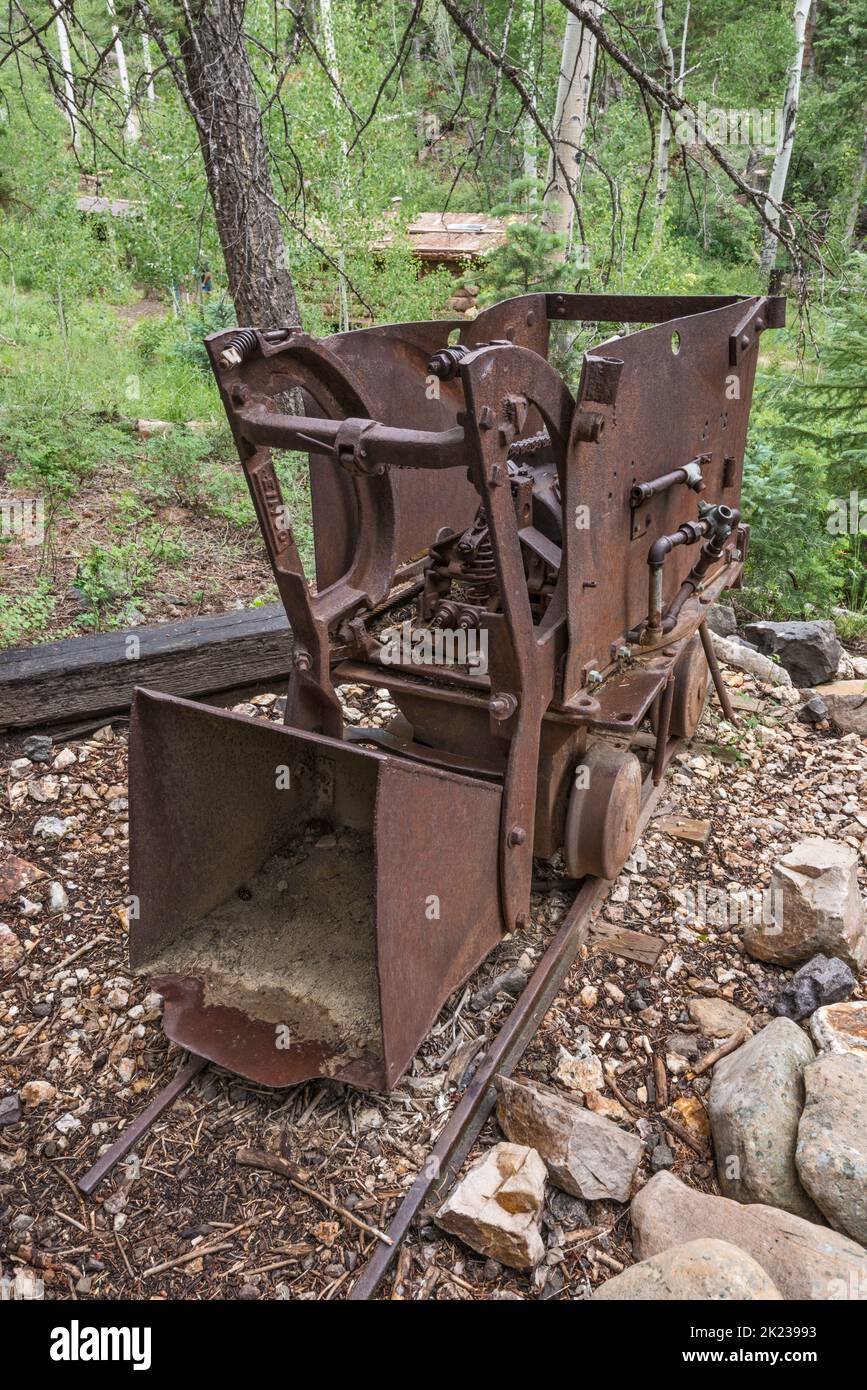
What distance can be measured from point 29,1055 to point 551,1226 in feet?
5.47

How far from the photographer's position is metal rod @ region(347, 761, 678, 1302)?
2406 millimetres

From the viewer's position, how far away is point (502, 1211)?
7.97 feet

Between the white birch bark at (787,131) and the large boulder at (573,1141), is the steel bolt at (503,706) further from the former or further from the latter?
Answer: the white birch bark at (787,131)

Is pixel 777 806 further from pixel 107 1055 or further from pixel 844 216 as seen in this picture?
pixel 844 216

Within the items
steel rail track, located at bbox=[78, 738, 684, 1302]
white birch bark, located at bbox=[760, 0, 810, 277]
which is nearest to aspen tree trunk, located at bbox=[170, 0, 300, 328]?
steel rail track, located at bbox=[78, 738, 684, 1302]

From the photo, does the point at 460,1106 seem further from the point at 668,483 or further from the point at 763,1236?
the point at 668,483

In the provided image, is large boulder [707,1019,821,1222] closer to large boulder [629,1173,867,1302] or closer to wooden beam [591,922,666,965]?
large boulder [629,1173,867,1302]


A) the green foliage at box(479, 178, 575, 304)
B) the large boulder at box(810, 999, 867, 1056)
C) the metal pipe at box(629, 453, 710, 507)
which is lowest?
the large boulder at box(810, 999, 867, 1056)

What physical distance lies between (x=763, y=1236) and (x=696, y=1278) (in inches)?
12.0

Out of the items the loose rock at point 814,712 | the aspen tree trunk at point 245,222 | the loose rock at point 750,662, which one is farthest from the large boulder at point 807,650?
the aspen tree trunk at point 245,222

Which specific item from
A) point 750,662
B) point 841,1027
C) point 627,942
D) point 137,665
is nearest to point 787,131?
point 750,662

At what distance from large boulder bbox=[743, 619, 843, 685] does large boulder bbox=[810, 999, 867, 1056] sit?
275 cm

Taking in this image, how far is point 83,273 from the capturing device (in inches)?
424

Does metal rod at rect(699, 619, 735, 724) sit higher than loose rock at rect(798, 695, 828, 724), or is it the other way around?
metal rod at rect(699, 619, 735, 724)
